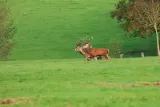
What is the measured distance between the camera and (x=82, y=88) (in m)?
20.5

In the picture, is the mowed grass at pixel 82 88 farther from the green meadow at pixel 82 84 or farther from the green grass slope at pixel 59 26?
the green grass slope at pixel 59 26

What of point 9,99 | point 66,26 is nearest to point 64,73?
point 9,99

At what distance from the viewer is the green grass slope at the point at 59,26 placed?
66.6m

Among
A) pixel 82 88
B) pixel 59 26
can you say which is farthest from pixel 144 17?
pixel 82 88

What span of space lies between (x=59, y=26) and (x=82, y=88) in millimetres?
57454

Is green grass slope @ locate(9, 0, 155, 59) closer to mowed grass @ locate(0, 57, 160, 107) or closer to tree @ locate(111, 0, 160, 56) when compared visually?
tree @ locate(111, 0, 160, 56)

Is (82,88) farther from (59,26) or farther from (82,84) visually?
(59,26)

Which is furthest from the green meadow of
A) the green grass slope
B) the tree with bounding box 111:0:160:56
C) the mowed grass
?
the green grass slope

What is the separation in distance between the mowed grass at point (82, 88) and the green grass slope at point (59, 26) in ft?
118

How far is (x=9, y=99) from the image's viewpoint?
17.8m

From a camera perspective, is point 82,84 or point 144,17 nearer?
point 82,84

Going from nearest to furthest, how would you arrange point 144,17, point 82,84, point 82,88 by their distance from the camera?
Answer: point 82,88 < point 82,84 < point 144,17

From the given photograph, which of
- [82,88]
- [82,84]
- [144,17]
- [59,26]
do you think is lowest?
[59,26]

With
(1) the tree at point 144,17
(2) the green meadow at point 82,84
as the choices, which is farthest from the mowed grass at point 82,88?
(1) the tree at point 144,17
